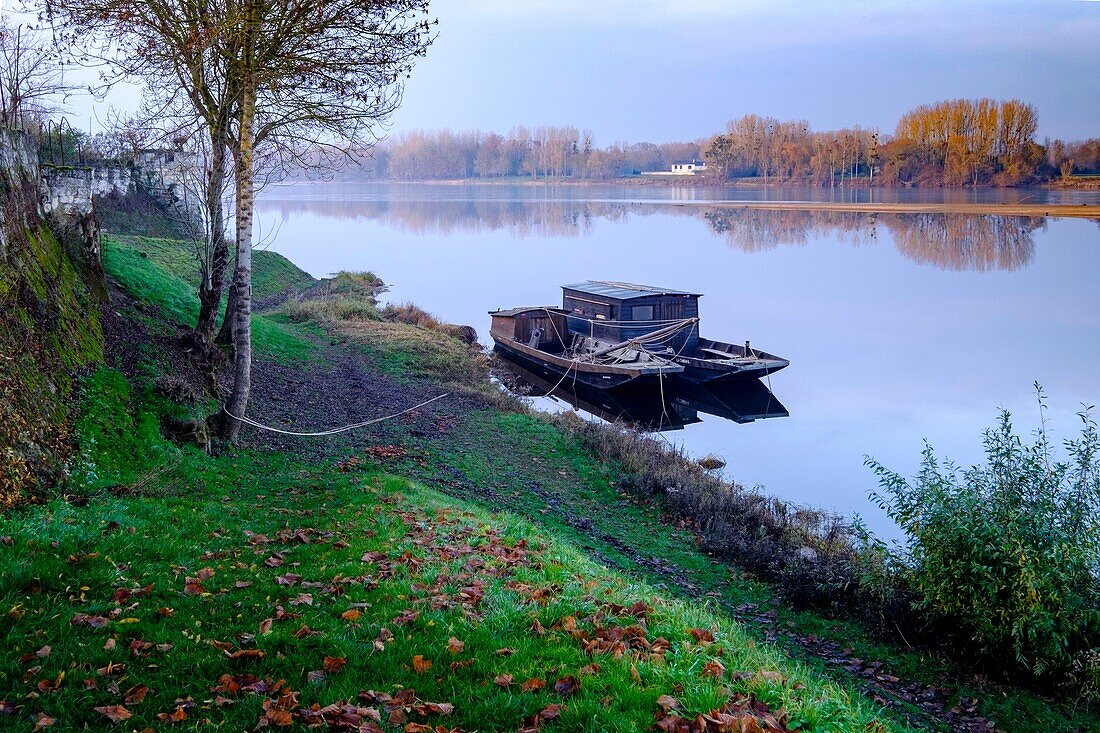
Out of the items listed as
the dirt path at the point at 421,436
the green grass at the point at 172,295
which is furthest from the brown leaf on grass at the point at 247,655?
the green grass at the point at 172,295

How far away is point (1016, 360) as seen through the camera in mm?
35000

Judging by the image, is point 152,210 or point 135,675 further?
point 152,210

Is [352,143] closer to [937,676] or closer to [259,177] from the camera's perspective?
[259,177]

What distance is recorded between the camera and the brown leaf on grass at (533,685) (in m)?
5.00

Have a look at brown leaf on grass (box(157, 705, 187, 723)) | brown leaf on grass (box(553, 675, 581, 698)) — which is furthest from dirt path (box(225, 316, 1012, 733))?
brown leaf on grass (box(157, 705, 187, 723))

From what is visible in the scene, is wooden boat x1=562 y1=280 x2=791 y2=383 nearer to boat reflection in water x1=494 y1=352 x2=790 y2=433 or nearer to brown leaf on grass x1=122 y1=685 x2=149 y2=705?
boat reflection in water x1=494 y1=352 x2=790 y2=433

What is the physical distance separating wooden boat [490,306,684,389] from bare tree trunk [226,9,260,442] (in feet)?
57.6

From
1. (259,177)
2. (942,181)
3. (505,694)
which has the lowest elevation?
(505,694)

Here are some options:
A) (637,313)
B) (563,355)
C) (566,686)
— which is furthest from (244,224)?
(563,355)

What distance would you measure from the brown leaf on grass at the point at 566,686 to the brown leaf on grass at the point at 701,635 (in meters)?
1.39

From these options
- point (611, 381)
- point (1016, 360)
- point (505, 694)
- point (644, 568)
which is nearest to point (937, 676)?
point (644, 568)

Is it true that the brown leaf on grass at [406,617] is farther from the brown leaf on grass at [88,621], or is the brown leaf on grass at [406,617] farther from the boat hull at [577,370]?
the boat hull at [577,370]

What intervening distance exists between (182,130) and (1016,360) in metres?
34.4

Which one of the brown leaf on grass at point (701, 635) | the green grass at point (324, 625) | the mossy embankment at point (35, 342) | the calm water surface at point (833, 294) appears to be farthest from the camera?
the calm water surface at point (833, 294)
